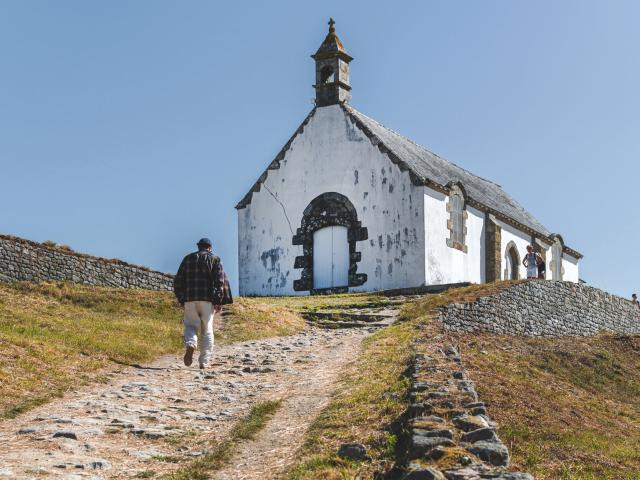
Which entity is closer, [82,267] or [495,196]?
[82,267]

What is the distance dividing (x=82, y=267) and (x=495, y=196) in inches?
881

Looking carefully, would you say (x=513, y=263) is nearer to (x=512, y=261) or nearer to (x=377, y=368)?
(x=512, y=261)

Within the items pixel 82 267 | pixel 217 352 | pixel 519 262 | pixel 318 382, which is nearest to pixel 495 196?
pixel 519 262

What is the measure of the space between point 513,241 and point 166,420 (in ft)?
98.4

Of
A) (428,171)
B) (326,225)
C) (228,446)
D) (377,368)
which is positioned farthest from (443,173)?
(228,446)

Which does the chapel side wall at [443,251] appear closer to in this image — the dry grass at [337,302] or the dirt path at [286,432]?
the dry grass at [337,302]

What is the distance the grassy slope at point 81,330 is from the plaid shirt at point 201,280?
1804 millimetres

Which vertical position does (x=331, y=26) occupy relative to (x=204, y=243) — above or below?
above

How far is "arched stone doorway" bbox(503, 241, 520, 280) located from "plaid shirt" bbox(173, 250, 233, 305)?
81.7 ft

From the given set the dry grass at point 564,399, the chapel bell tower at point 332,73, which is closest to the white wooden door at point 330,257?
the chapel bell tower at point 332,73

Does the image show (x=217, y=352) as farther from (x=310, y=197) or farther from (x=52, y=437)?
(x=310, y=197)

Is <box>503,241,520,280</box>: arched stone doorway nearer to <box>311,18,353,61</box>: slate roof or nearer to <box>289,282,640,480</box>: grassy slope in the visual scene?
<box>311,18,353,61</box>: slate roof

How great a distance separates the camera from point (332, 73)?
35.8 meters

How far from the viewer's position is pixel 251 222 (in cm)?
3631
